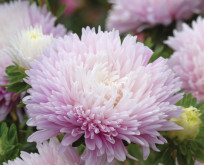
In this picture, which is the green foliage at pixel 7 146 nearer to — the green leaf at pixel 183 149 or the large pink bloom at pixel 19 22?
the large pink bloom at pixel 19 22

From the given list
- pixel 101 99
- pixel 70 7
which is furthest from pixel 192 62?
pixel 70 7

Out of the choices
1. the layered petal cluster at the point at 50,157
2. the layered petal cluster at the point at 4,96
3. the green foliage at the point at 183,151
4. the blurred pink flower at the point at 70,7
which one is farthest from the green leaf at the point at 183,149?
the blurred pink flower at the point at 70,7

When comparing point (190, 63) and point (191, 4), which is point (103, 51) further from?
point (191, 4)

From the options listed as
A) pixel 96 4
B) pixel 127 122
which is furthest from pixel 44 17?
pixel 96 4

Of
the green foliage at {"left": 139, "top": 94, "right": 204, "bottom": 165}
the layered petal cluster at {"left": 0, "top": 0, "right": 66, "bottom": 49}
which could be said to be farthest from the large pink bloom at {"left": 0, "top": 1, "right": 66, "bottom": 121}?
the green foliage at {"left": 139, "top": 94, "right": 204, "bottom": 165}

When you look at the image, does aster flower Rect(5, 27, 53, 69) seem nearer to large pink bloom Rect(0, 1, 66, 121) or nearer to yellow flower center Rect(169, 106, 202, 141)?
large pink bloom Rect(0, 1, 66, 121)

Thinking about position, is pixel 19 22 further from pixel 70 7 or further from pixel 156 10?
pixel 70 7

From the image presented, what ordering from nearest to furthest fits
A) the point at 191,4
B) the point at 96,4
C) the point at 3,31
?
the point at 3,31
the point at 191,4
the point at 96,4
